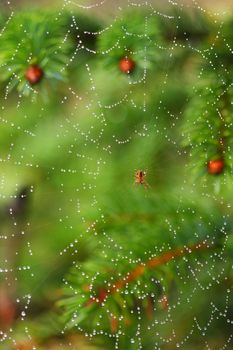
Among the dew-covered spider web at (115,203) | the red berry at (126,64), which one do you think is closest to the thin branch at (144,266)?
the dew-covered spider web at (115,203)

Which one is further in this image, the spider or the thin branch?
the spider

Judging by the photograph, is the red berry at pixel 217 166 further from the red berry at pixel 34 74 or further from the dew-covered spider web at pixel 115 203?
the red berry at pixel 34 74

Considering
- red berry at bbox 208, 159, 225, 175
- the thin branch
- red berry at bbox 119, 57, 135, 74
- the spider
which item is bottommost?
the thin branch

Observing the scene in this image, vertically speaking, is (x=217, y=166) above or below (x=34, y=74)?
below

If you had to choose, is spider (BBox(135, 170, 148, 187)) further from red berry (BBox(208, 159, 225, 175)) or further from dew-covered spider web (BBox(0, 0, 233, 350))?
red berry (BBox(208, 159, 225, 175))

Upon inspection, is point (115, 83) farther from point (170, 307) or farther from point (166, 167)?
point (170, 307)

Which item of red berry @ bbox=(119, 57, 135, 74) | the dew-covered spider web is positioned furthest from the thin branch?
red berry @ bbox=(119, 57, 135, 74)
